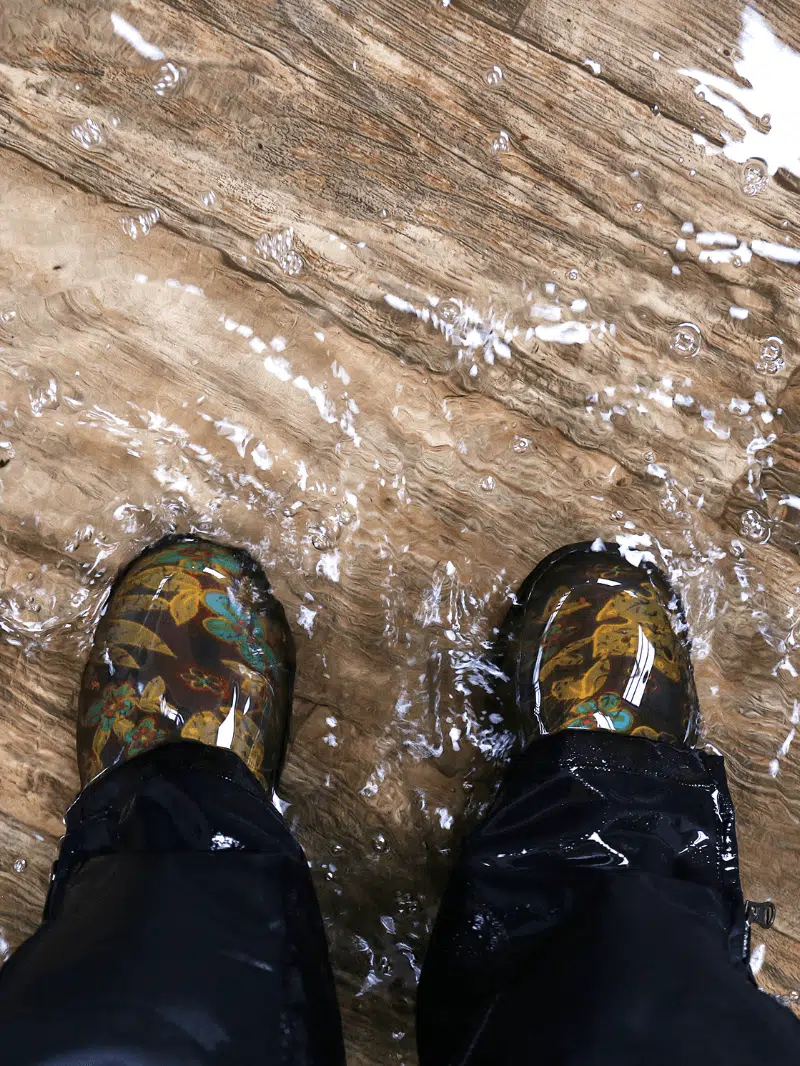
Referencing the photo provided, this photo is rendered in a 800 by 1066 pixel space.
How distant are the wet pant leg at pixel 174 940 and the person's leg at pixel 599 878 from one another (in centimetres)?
16

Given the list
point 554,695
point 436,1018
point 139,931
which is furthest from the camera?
point 554,695

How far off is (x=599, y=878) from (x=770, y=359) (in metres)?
0.70

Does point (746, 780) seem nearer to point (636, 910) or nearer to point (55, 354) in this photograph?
point (636, 910)

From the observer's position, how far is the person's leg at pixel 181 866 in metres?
0.64

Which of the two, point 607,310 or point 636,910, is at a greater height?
point 607,310

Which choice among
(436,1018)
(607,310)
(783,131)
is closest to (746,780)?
(436,1018)

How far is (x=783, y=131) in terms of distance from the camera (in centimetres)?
107

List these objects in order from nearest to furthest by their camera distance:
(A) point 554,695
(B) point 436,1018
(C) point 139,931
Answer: (C) point 139,931, (B) point 436,1018, (A) point 554,695

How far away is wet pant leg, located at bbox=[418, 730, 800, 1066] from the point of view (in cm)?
63

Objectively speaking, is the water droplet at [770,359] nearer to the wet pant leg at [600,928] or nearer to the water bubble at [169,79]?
the wet pant leg at [600,928]

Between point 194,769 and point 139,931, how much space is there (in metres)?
0.18

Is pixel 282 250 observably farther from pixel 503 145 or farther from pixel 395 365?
pixel 503 145

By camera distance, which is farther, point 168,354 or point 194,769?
point 168,354

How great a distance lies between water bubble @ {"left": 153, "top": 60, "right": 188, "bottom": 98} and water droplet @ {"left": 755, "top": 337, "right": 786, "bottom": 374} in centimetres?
82
